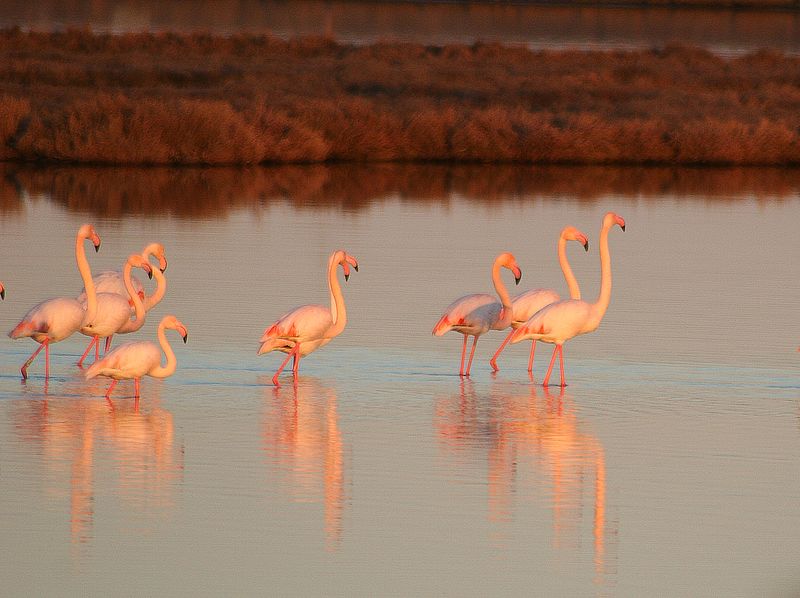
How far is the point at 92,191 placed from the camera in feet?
70.7

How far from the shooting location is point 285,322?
36.4 ft

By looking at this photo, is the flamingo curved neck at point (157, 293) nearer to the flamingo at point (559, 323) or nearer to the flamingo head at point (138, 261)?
the flamingo head at point (138, 261)

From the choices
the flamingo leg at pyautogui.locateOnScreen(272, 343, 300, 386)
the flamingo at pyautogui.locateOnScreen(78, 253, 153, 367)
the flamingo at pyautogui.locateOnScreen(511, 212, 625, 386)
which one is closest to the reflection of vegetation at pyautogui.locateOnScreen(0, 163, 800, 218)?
the flamingo at pyautogui.locateOnScreen(78, 253, 153, 367)

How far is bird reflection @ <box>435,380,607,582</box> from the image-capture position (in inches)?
309

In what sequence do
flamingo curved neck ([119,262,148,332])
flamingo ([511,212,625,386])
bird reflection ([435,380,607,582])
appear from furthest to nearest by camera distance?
flamingo curved neck ([119,262,148,332])
flamingo ([511,212,625,386])
bird reflection ([435,380,607,582])

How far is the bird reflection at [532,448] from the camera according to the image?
7848mm

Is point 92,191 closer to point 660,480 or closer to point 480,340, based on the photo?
point 480,340

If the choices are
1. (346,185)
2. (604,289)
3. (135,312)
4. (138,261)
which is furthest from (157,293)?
(346,185)

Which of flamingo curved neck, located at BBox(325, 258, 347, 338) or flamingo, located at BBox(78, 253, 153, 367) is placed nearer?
flamingo, located at BBox(78, 253, 153, 367)

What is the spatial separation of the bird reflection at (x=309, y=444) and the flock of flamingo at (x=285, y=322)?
381mm

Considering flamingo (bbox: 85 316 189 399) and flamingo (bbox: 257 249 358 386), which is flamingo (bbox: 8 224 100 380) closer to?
flamingo (bbox: 85 316 189 399)

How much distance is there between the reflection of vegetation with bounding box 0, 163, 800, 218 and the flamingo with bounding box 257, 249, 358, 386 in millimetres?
8287

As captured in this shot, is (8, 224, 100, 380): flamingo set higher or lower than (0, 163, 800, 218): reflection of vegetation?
lower

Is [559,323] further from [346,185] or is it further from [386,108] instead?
[386,108]
